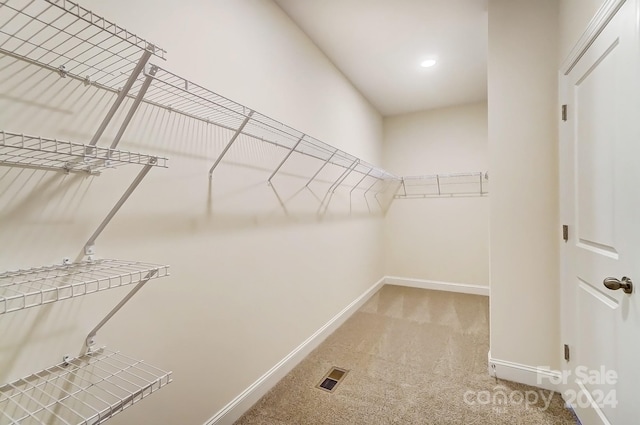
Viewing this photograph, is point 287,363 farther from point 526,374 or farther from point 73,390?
point 526,374

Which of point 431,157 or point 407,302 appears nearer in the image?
point 407,302

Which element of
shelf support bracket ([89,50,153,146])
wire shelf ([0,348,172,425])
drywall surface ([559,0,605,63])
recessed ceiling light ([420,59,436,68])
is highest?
recessed ceiling light ([420,59,436,68])

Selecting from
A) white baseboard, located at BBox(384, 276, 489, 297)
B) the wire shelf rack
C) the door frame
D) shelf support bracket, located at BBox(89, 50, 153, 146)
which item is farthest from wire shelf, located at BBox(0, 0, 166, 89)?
white baseboard, located at BBox(384, 276, 489, 297)

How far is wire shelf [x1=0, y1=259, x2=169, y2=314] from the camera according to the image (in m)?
0.87

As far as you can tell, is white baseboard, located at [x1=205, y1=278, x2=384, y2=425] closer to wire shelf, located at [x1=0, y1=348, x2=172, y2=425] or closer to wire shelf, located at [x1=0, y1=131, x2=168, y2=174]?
wire shelf, located at [x1=0, y1=348, x2=172, y2=425]

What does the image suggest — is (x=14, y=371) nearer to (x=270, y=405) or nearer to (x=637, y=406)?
(x=270, y=405)

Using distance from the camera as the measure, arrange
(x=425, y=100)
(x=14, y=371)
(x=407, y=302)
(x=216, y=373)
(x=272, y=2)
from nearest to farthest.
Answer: (x=14, y=371)
(x=216, y=373)
(x=272, y=2)
(x=407, y=302)
(x=425, y=100)

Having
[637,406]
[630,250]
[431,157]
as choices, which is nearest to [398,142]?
[431,157]

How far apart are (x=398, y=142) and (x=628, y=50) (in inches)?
133

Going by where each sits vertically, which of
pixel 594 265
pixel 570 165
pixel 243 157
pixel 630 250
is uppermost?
pixel 243 157

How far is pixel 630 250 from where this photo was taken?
1164 millimetres

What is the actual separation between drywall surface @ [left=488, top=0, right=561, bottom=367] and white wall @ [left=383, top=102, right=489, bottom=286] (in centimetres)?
211

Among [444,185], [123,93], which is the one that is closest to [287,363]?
[123,93]

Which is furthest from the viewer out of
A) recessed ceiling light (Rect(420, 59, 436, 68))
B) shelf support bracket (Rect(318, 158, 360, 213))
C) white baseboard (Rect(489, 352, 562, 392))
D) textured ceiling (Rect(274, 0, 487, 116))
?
recessed ceiling light (Rect(420, 59, 436, 68))
